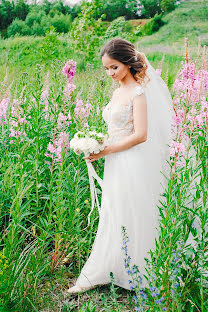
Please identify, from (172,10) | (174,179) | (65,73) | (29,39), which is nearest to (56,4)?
(172,10)

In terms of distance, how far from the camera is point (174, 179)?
184 centimetres

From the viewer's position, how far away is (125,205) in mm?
2352

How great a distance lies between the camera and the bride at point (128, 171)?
2.33 metres

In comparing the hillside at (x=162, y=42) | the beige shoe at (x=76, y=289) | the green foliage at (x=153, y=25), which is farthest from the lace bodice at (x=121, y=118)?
the green foliage at (x=153, y=25)

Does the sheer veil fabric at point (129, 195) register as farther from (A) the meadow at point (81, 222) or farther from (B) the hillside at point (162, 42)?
→ (B) the hillside at point (162, 42)

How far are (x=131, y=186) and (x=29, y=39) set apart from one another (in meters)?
18.2

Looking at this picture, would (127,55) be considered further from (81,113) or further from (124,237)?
(124,237)

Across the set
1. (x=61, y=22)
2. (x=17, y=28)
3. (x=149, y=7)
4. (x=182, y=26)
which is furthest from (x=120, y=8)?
(x=17, y=28)

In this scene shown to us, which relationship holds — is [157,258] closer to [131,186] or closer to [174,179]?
[174,179]

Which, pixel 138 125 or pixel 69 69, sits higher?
pixel 69 69

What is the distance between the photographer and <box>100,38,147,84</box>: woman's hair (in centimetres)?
232

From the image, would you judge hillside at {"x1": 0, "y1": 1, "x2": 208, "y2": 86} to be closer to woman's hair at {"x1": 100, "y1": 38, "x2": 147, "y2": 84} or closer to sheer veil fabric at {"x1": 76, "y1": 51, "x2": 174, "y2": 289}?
woman's hair at {"x1": 100, "y1": 38, "x2": 147, "y2": 84}

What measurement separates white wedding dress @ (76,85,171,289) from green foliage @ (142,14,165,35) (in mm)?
26278

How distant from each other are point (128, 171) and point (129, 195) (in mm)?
178
